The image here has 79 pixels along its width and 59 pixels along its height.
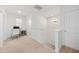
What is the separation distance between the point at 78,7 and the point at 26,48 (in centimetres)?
112

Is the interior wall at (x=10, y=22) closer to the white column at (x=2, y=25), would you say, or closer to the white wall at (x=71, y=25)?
the white column at (x=2, y=25)

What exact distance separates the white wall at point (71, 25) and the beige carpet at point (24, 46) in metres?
0.38

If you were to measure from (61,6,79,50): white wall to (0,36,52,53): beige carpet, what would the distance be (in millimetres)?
379

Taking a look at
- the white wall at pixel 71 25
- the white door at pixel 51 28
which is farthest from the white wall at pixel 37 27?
the white wall at pixel 71 25

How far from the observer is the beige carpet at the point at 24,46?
4.61ft

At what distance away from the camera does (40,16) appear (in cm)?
147

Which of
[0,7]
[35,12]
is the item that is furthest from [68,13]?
[0,7]

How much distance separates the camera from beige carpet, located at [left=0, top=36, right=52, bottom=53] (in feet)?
4.61

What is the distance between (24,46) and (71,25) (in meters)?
0.90

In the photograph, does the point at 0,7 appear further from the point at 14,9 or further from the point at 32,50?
the point at 32,50

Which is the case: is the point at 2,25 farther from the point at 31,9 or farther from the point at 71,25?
the point at 71,25

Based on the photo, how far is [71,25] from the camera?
55.8 inches

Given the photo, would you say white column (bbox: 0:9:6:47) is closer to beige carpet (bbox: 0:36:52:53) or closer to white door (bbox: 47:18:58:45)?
beige carpet (bbox: 0:36:52:53)

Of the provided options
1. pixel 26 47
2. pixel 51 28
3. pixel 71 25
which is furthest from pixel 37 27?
pixel 71 25
